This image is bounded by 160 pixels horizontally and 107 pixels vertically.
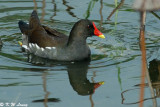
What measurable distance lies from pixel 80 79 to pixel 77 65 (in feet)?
2.63

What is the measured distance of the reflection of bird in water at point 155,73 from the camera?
540cm

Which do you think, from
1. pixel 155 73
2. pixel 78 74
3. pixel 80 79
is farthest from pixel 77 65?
pixel 155 73

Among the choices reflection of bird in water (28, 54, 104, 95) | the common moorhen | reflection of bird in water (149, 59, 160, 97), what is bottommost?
reflection of bird in water (28, 54, 104, 95)

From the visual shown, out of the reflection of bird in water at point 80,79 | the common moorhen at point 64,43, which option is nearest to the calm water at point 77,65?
the reflection of bird in water at point 80,79

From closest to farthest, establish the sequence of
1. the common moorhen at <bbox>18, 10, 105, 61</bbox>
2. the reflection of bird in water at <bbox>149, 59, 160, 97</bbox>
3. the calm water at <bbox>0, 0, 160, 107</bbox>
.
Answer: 1. the calm water at <bbox>0, 0, 160, 107</bbox>
2. the reflection of bird in water at <bbox>149, 59, 160, 97</bbox>
3. the common moorhen at <bbox>18, 10, 105, 61</bbox>

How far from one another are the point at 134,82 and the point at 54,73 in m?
1.35

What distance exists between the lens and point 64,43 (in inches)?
284

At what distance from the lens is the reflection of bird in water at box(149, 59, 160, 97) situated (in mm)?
5402

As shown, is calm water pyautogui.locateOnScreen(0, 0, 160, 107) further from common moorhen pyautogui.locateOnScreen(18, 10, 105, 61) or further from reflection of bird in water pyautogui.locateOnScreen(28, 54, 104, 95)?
common moorhen pyautogui.locateOnScreen(18, 10, 105, 61)

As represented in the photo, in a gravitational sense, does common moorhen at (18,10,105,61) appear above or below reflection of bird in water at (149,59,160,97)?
above

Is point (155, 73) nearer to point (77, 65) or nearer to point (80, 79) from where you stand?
point (80, 79)

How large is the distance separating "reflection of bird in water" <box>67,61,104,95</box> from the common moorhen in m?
0.26

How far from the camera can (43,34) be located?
293 inches

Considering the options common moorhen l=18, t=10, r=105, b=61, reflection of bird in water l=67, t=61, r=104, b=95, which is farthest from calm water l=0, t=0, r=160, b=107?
common moorhen l=18, t=10, r=105, b=61
